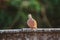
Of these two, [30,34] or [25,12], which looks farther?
[25,12]

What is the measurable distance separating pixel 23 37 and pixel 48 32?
0.60 feet

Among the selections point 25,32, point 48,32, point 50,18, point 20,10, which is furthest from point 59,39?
point 50,18

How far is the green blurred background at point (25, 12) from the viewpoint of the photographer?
4.06 meters

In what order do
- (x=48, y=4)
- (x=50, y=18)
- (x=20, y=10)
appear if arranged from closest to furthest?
(x=20, y=10), (x=48, y=4), (x=50, y=18)

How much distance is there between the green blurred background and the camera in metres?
4.06

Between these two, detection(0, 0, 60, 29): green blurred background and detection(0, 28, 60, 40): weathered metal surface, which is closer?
detection(0, 28, 60, 40): weathered metal surface

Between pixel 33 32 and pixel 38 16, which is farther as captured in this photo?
pixel 38 16

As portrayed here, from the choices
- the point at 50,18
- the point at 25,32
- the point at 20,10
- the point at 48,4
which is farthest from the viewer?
the point at 50,18

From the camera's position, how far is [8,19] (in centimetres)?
421

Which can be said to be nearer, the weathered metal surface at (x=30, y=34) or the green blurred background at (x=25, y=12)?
the weathered metal surface at (x=30, y=34)

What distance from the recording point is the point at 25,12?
4.14 metres

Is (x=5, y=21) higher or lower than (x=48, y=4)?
lower

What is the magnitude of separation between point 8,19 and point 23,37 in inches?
94.0

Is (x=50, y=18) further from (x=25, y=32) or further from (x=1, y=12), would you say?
(x=25, y=32)
